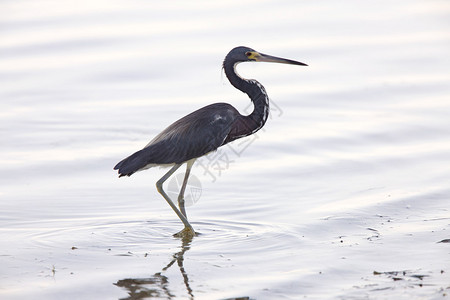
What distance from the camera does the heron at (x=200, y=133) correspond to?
8602 mm

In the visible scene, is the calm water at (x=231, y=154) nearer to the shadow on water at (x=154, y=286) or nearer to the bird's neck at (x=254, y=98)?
the shadow on water at (x=154, y=286)

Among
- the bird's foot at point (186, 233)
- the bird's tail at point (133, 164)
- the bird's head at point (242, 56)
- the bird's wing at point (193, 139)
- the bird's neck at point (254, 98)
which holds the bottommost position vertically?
the bird's foot at point (186, 233)

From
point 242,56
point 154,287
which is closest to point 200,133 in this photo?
point 242,56

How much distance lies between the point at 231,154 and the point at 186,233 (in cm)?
281

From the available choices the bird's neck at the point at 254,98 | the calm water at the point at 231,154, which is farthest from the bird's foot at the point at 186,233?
the bird's neck at the point at 254,98

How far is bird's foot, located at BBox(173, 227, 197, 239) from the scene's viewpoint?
323 inches

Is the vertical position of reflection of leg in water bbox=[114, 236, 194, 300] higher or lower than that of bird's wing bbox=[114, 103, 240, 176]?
lower

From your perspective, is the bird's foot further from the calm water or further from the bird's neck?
the bird's neck

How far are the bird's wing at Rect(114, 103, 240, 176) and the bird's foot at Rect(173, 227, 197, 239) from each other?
0.77 meters

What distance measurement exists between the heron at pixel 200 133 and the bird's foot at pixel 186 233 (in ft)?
0.51

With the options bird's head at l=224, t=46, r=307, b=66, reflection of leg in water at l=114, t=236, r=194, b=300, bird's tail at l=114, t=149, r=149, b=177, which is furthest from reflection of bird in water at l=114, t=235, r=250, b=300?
bird's head at l=224, t=46, r=307, b=66

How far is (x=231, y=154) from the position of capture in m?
10.9

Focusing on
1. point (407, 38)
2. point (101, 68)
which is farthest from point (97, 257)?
point (407, 38)

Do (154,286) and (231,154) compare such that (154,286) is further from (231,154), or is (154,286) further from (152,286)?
(231,154)
